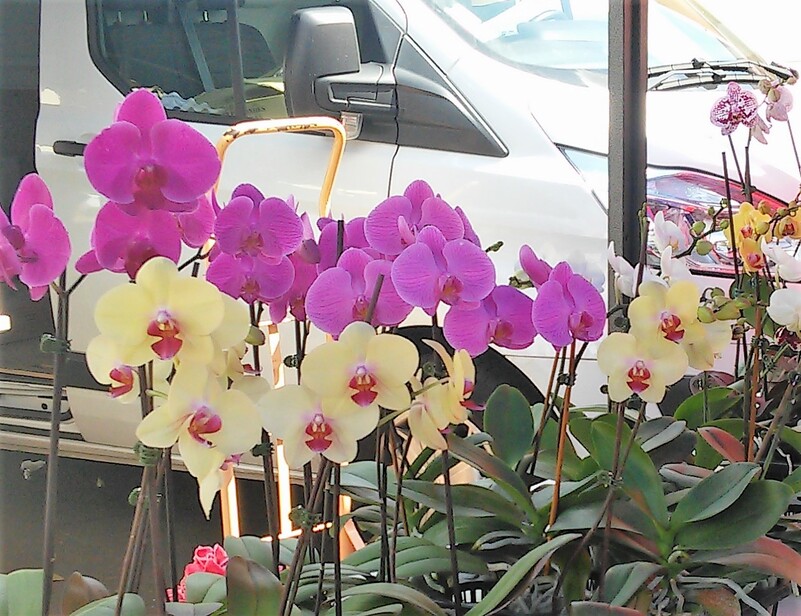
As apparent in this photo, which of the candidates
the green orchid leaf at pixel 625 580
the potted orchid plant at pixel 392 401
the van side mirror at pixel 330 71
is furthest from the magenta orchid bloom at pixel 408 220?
the van side mirror at pixel 330 71

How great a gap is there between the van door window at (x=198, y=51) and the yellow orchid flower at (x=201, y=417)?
1424 mm

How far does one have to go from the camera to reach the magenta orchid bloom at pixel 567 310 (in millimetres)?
407

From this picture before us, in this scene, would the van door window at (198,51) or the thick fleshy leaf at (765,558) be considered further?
the van door window at (198,51)

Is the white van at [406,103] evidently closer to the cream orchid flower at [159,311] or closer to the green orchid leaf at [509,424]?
the green orchid leaf at [509,424]

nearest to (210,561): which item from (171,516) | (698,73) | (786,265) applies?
(171,516)

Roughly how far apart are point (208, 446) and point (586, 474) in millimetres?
308

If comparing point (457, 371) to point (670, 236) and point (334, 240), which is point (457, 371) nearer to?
point (334, 240)

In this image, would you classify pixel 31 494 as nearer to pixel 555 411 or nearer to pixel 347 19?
pixel 347 19

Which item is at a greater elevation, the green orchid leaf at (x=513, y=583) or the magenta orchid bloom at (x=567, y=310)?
the magenta orchid bloom at (x=567, y=310)

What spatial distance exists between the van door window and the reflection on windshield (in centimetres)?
34

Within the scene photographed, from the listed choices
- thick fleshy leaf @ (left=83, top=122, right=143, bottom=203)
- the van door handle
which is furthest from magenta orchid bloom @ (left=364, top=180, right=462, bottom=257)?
the van door handle

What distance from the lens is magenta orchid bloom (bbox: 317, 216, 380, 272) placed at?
0.41m

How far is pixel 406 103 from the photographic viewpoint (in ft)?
5.22

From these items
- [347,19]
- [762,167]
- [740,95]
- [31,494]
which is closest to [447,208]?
[740,95]
